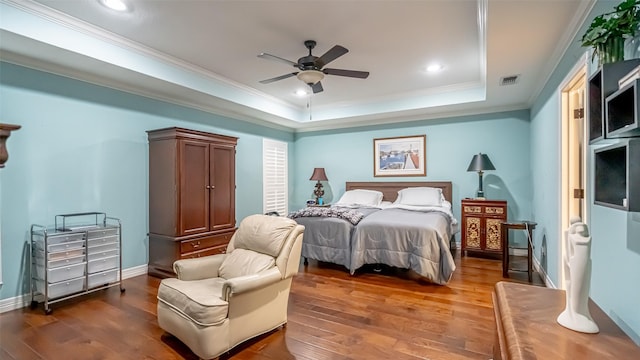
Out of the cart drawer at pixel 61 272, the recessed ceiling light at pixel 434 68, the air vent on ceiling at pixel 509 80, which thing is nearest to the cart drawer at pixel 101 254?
the cart drawer at pixel 61 272

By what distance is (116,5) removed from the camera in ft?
8.29

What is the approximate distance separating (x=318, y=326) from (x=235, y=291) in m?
0.88

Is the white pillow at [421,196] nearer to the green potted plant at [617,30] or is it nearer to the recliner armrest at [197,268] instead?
the recliner armrest at [197,268]

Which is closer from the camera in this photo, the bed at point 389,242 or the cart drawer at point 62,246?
the cart drawer at point 62,246

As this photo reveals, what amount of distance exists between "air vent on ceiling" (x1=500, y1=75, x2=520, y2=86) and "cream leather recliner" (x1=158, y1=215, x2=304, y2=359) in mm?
3050

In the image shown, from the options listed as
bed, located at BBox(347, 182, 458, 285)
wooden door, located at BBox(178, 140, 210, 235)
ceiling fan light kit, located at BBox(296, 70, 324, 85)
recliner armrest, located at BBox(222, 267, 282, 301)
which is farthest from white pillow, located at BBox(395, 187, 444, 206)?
recliner armrest, located at BBox(222, 267, 282, 301)

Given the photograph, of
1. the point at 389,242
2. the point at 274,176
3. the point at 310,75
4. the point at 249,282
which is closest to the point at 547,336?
the point at 249,282

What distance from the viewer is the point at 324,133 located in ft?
21.7

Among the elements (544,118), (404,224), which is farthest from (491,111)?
(404,224)

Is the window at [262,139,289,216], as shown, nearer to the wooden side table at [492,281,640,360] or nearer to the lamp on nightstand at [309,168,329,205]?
the lamp on nightstand at [309,168,329,205]

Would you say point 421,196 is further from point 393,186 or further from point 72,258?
point 72,258

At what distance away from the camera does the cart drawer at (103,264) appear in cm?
315

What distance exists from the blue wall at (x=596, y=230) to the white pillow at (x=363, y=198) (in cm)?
239

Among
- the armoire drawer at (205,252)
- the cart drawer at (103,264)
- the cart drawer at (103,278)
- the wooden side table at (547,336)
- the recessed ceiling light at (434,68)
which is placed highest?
the recessed ceiling light at (434,68)
